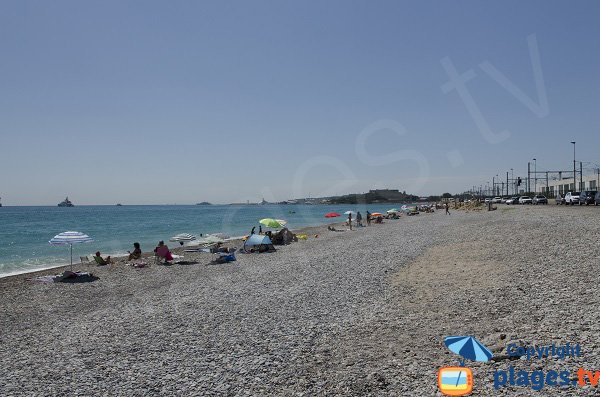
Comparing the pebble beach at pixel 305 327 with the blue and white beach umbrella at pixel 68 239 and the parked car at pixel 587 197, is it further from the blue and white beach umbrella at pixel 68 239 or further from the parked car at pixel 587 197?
the parked car at pixel 587 197

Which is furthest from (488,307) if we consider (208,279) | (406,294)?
(208,279)

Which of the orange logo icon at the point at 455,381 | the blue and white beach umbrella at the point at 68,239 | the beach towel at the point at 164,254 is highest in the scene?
the blue and white beach umbrella at the point at 68,239

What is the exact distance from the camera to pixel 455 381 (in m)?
5.45

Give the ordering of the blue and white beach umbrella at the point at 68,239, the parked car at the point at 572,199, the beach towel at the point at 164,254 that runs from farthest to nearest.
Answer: the parked car at the point at 572,199
the beach towel at the point at 164,254
the blue and white beach umbrella at the point at 68,239

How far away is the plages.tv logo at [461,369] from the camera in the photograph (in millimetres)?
5254

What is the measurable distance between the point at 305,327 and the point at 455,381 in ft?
12.5

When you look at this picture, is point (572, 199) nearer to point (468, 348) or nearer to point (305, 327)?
point (305, 327)

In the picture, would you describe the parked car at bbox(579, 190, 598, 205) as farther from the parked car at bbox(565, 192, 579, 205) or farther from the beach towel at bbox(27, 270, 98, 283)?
the beach towel at bbox(27, 270, 98, 283)

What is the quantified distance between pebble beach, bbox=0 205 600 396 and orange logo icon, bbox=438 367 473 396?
11cm

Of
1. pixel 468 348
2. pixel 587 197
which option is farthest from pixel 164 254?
pixel 587 197

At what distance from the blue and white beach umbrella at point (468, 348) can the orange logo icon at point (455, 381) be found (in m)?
0.43

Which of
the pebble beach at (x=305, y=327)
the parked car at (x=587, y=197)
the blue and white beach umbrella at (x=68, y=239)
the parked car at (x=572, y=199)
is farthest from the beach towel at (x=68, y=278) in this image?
the parked car at (x=572, y=199)

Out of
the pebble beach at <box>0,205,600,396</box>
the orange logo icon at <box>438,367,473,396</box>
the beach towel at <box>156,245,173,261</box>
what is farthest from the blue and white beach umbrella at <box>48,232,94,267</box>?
the orange logo icon at <box>438,367,473,396</box>

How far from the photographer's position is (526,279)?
35.8ft
